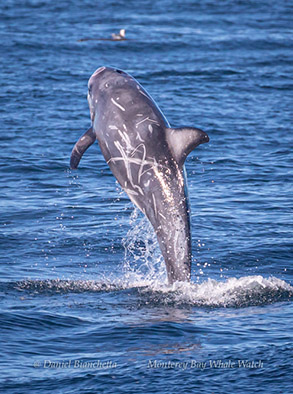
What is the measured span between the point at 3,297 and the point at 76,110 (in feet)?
59.7

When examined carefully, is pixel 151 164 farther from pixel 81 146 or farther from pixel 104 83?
pixel 104 83

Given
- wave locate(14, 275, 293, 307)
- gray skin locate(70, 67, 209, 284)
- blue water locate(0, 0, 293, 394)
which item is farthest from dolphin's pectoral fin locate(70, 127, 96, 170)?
wave locate(14, 275, 293, 307)

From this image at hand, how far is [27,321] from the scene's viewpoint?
1473 cm

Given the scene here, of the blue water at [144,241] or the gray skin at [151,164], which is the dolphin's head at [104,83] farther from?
the blue water at [144,241]

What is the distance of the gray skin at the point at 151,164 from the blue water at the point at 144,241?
3.15 feet

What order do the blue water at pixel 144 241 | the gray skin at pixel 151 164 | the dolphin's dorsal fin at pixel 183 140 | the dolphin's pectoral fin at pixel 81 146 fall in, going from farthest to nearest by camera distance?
the dolphin's pectoral fin at pixel 81 146
the gray skin at pixel 151 164
the dolphin's dorsal fin at pixel 183 140
the blue water at pixel 144 241

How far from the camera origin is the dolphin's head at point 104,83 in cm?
1559

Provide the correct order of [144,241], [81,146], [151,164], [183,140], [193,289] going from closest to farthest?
[183,140] < [151,164] < [81,146] < [193,289] < [144,241]

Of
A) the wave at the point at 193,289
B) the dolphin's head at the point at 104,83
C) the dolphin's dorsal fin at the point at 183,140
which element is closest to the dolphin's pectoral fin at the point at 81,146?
the dolphin's head at the point at 104,83

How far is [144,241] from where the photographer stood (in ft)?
56.2

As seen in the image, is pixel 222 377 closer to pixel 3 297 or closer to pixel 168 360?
pixel 168 360

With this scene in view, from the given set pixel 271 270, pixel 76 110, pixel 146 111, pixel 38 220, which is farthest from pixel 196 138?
pixel 76 110

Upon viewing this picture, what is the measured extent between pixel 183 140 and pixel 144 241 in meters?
3.46

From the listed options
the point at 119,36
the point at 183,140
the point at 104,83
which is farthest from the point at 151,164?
the point at 119,36
